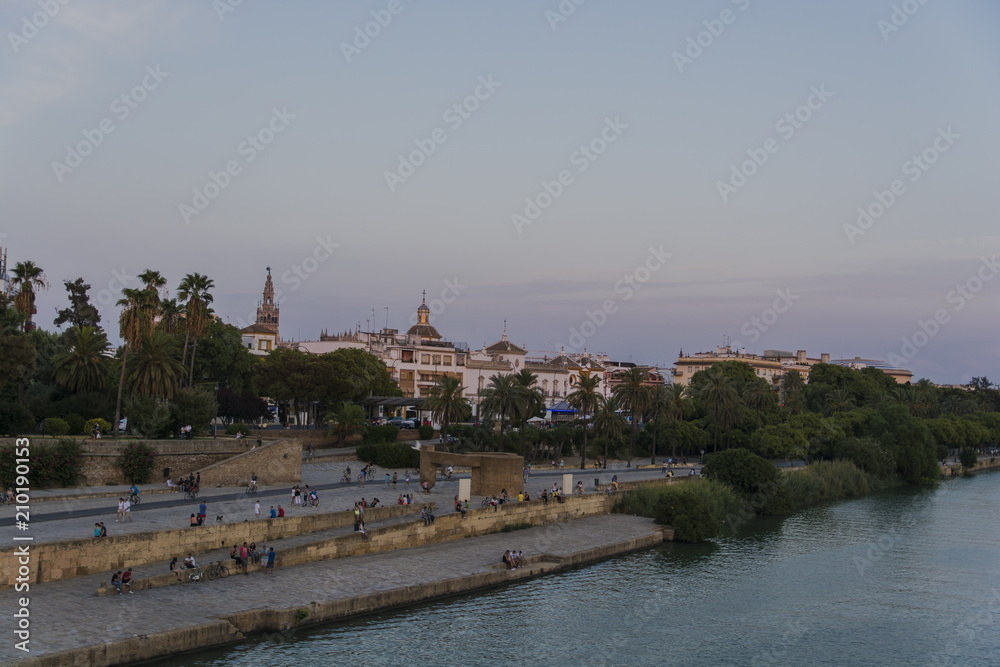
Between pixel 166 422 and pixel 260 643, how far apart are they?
23859 mm

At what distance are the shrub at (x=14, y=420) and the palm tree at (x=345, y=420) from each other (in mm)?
20028

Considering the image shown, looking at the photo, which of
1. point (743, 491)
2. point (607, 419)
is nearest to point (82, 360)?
point (607, 419)

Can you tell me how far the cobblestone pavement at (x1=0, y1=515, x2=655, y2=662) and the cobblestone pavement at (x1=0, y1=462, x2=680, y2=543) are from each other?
10.9 feet

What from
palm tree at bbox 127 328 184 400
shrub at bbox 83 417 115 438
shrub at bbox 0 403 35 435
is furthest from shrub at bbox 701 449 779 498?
shrub at bbox 0 403 35 435

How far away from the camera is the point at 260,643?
25234 mm

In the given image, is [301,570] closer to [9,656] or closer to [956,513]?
[9,656]

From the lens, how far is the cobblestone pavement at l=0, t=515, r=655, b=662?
22688 millimetres

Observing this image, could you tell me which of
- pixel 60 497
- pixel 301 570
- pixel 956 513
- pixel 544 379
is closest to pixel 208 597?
pixel 301 570

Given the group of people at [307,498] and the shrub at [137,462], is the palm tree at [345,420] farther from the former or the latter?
the group of people at [307,498]

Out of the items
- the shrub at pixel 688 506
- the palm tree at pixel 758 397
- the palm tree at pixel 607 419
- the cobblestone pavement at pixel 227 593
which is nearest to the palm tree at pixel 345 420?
the palm tree at pixel 607 419

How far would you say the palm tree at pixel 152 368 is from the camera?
1762 inches

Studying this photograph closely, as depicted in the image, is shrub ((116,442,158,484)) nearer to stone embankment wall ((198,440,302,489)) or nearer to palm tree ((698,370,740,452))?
stone embankment wall ((198,440,302,489))

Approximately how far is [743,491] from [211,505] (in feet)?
107

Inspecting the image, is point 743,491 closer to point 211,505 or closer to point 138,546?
point 211,505
